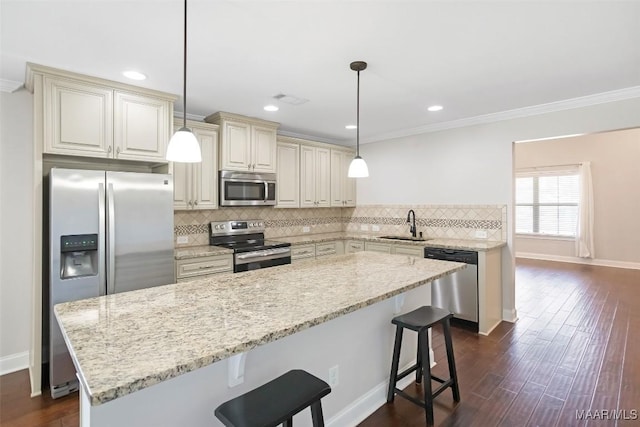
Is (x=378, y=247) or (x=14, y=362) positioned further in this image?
(x=378, y=247)

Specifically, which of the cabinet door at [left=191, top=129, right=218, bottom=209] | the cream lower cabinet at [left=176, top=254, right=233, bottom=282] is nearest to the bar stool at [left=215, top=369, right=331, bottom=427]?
the cream lower cabinet at [left=176, top=254, right=233, bottom=282]

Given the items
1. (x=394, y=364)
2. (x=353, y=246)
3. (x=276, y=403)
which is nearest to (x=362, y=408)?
(x=394, y=364)

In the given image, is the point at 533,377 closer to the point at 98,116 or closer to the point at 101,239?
the point at 101,239

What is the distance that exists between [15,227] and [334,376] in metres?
3.01

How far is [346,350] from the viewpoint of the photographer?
2.08 m

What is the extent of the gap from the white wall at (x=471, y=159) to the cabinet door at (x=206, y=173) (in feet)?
8.53

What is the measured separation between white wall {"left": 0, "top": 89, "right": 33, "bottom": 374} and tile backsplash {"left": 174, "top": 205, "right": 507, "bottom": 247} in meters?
1.33

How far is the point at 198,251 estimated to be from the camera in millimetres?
3525

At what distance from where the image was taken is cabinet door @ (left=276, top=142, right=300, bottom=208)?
4.56m

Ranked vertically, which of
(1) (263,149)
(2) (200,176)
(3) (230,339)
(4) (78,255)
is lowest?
(3) (230,339)

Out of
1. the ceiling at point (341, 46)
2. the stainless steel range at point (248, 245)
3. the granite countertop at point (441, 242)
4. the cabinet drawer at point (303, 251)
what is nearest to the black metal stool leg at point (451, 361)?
the granite countertop at point (441, 242)

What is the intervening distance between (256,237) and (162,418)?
3252mm

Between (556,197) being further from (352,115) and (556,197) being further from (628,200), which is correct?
(352,115)

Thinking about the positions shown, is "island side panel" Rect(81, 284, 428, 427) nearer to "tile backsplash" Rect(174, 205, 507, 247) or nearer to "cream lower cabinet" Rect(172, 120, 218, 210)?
"tile backsplash" Rect(174, 205, 507, 247)
